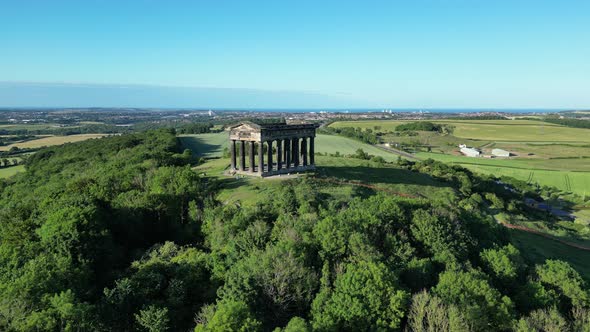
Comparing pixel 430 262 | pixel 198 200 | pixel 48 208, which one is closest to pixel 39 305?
pixel 48 208

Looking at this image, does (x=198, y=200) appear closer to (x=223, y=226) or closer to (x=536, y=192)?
(x=223, y=226)

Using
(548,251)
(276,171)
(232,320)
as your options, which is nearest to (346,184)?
(276,171)

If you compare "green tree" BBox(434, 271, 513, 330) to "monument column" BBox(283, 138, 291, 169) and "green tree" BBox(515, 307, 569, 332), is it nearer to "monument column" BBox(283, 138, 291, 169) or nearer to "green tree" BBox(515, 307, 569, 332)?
"green tree" BBox(515, 307, 569, 332)

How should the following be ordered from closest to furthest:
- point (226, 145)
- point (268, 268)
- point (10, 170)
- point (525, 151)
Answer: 1. point (268, 268)
2. point (10, 170)
3. point (226, 145)
4. point (525, 151)

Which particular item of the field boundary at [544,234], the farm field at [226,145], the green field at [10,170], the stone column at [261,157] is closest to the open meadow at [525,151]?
the farm field at [226,145]

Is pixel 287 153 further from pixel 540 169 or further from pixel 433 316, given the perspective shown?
pixel 540 169

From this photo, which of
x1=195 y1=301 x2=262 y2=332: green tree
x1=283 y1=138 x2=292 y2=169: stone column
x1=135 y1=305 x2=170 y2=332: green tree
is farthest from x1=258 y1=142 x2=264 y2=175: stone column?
x1=195 y1=301 x2=262 y2=332: green tree
